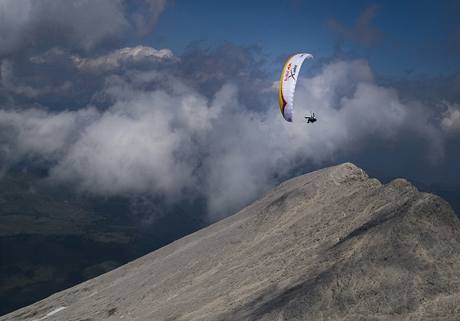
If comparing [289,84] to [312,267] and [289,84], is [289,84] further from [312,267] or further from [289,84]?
[312,267]

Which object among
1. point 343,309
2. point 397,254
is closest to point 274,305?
point 343,309

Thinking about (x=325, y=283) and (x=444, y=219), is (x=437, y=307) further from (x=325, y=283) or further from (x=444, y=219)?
(x=444, y=219)

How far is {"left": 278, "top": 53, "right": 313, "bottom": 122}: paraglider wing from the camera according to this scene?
5766cm

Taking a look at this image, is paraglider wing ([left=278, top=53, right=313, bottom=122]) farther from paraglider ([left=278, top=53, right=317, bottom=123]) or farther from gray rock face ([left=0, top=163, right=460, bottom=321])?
gray rock face ([left=0, top=163, right=460, bottom=321])

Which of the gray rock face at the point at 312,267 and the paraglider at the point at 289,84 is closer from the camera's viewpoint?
the gray rock face at the point at 312,267

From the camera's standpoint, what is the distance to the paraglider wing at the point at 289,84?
5766cm

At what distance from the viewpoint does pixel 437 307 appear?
1473 inches

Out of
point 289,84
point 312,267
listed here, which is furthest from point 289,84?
point 312,267

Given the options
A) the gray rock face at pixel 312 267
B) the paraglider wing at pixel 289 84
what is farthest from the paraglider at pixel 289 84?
the gray rock face at pixel 312 267

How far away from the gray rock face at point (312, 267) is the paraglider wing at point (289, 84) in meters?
16.5

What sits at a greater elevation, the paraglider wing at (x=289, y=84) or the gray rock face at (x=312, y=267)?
the paraglider wing at (x=289, y=84)

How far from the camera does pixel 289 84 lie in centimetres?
5919

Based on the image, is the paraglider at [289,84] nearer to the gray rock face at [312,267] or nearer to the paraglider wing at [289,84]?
the paraglider wing at [289,84]

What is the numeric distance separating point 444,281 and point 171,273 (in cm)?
4507
